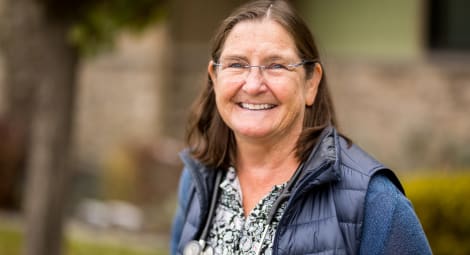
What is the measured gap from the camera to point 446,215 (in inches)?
215

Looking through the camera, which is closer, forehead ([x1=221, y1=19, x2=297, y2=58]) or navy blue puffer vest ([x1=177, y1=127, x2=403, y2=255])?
navy blue puffer vest ([x1=177, y1=127, x2=403, y2=255])

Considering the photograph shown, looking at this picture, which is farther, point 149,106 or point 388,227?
point 149,106

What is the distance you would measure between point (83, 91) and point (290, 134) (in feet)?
37.7

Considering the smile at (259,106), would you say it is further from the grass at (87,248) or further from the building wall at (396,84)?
the building wall at (396,84)

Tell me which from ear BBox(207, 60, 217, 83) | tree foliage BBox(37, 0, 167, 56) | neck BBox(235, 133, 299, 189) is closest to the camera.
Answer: neck BBox(235, 133, 299, 189)

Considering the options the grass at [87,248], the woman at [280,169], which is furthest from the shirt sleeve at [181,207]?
the grass at [87,248]

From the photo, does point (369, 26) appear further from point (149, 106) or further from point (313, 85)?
point (313, 85)

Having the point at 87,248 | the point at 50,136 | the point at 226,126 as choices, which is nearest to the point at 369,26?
the point at 87,248

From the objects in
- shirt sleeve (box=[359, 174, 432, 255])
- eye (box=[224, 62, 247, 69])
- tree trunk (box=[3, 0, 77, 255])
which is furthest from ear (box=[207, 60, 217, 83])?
tree trunk (box=[3, 0, 77, 255])

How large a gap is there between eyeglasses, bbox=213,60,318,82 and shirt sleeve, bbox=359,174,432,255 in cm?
47

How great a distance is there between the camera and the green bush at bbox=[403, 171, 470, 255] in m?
5.43

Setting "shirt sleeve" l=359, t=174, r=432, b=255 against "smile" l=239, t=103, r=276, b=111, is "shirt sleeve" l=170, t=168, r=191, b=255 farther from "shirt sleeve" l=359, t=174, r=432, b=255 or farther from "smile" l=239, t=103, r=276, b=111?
"shirt sleeve" l=359, t=174, r=432, b=255

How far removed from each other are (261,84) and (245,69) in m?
0.08

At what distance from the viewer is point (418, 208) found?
549 cm
